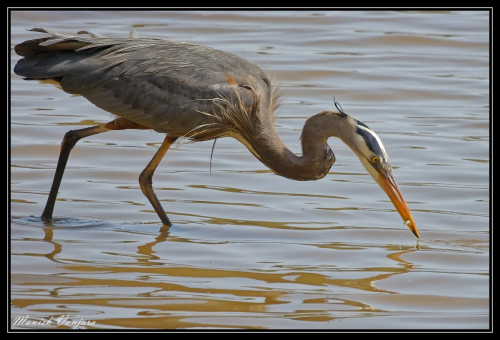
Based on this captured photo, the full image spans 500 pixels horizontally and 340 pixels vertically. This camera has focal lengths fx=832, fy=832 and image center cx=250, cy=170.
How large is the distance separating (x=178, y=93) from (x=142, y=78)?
345 mm

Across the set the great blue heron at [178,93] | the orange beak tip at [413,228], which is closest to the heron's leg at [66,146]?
the great blue heron at [178,93]

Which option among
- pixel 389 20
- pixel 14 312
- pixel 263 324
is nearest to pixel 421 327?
pixel 263 324

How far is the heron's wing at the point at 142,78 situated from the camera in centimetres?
695

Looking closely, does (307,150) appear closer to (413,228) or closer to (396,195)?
(396,195)

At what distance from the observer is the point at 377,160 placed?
6645 millimetres

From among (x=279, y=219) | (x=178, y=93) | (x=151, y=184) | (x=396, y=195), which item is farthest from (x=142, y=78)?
(x=396, y=195)

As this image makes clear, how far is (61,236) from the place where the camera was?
6.65m

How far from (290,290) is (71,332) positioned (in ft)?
5.09

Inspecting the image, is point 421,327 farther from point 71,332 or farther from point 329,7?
point 329,7

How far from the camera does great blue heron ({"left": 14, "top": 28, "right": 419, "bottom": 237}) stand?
6934 millimetres

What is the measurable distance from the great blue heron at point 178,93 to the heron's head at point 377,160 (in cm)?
5

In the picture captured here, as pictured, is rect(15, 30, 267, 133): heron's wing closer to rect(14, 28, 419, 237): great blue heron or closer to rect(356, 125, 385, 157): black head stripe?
rect(14, 28, 419, 237): great blue heron

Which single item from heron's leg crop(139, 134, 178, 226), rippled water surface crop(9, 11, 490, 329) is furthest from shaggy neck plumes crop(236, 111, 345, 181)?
heron's leg crop(139, 134, 178, 226)

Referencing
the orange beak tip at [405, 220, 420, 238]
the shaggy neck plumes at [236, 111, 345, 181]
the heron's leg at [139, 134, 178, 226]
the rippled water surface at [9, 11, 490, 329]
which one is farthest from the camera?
the heron's leg at [139, 134, 178, 226]
